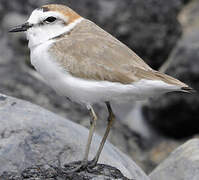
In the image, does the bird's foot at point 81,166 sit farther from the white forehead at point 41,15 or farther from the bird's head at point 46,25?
the white forehead at point 41,15

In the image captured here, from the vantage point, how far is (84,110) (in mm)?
10133

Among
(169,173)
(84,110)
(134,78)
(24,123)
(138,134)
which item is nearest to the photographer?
(134,78)

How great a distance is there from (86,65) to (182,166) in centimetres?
222

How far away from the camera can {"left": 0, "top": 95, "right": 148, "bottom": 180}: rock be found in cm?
586

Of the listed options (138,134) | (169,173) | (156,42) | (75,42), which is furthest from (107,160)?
(156,42)

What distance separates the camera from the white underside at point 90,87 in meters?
5.44

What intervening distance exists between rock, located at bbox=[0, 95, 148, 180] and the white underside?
731mm

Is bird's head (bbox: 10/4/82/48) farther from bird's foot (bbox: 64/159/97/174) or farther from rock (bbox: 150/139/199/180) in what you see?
rock (bbox: 150/139/199/180)

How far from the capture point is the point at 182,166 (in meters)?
6.91

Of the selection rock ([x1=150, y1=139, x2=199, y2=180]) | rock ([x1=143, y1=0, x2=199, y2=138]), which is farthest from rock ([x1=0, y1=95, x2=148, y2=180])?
rock ([x1=143, y1=0, x2=199, y2=138])

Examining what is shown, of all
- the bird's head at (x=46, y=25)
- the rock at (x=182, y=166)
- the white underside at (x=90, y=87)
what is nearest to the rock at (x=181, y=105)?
the rock at (x=182, y=166)

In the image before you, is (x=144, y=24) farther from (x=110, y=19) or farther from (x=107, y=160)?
(x=107, y=160)

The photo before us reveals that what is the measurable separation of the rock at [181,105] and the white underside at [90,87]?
211 inches

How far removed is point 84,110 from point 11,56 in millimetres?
2651
